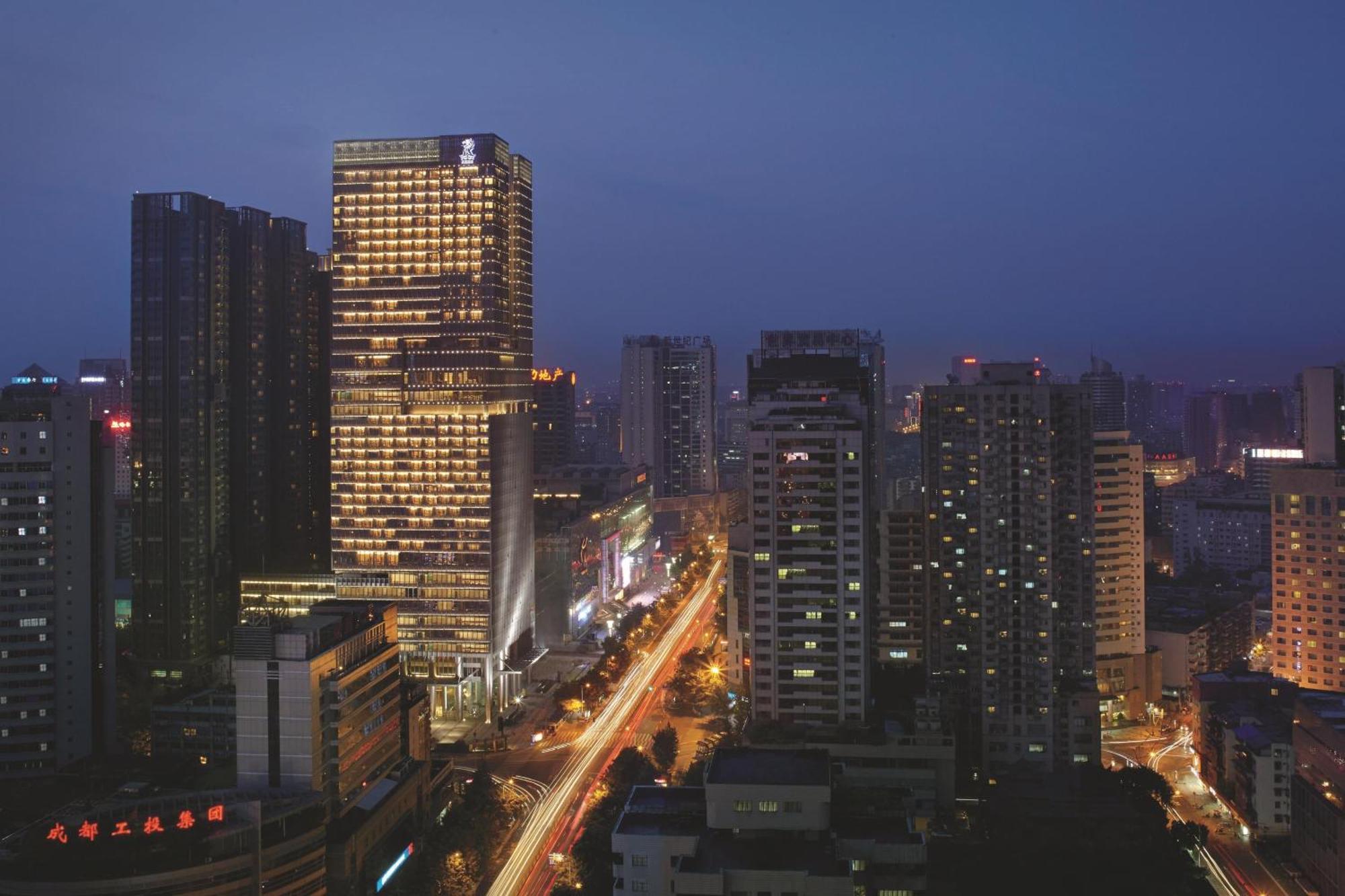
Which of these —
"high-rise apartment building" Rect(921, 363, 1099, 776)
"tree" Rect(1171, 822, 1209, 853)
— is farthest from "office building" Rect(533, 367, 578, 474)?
"tree" Rect(1171, 822, 1209, 853)

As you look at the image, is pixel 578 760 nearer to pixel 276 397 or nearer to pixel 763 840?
pixel 763 840

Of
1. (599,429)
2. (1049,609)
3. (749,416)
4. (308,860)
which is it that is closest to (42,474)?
(308,860)

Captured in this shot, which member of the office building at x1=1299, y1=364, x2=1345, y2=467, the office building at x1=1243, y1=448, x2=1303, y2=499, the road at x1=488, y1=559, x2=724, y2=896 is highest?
the office building at x1=1299, y1=364, x2=1345, y2=467

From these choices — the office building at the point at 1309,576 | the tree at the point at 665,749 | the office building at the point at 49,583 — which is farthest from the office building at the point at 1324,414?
the office building at the point at 49,583

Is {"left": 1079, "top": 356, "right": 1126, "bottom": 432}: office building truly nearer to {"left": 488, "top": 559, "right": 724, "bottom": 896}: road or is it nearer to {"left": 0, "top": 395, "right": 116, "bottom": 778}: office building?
{"left": 488, "top": 559, "right": 724, "bottom": 896}: road

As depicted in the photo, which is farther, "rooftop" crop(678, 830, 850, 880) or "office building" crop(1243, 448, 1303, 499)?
"office building" crop(1243, 448, 1303, 499)
